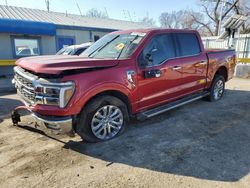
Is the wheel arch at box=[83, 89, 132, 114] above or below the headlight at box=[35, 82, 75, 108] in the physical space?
below

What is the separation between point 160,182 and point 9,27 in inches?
496

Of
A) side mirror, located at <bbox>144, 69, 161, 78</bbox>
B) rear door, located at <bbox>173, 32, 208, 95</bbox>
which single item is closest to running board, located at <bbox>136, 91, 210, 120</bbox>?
rear door, located at <bbox>173, 32, 208, 95</bbox>

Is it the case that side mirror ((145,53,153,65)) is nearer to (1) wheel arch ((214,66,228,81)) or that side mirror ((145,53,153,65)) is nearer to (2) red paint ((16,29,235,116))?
(2) red paint ((16,29,235,116))

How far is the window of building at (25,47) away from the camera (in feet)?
44.4

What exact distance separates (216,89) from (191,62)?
1804mm

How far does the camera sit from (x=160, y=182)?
2959mm

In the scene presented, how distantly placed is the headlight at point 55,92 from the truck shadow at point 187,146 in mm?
962

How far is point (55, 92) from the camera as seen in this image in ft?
11.0

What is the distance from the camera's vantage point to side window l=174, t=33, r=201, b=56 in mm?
5236

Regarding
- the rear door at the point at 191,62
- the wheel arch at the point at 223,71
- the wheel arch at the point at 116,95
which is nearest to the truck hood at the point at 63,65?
the wheel arch at the point at 116,95

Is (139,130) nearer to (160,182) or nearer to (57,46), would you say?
(160,182)

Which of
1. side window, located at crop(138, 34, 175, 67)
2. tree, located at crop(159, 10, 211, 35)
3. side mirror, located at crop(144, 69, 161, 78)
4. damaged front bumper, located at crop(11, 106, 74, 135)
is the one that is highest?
tree, located at crop(159, 10, 211, 35)

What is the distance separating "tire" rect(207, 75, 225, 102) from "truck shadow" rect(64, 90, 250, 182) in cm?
102

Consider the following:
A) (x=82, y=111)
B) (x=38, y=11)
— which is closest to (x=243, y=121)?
(x=82, y=111)
